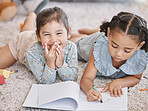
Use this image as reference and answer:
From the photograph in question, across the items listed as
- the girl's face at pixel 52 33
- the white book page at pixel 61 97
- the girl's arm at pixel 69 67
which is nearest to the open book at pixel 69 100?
the white book page at pixel 61 97

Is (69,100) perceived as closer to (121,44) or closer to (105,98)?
(105,98)

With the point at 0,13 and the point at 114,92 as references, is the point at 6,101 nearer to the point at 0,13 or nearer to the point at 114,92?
the point at 114,92

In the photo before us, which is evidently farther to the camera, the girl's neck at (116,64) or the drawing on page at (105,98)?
the girl's neck at (116,64)

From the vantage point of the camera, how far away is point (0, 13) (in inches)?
81.1

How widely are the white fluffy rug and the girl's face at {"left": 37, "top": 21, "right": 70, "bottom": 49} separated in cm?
28

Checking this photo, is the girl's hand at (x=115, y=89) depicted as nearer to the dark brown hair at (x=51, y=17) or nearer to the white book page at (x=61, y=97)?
the white book page at (x=61, y=97)

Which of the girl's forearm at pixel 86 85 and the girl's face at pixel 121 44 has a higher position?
the girl's face at pixel 121 44

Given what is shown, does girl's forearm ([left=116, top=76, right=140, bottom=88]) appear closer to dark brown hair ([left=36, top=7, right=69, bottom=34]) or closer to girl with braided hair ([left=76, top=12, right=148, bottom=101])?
girl with braided hair ([left=76, top=12, right=148, bottom=101])

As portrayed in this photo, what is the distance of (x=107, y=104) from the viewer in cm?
97

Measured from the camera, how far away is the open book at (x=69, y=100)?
37.3 inches

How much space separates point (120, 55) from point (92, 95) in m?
0.23

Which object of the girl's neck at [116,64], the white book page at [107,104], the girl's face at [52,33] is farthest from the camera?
the girl's neck at [116,64]

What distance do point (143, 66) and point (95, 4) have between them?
5.60 ft

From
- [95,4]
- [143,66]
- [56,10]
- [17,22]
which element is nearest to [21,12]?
[17,22]
